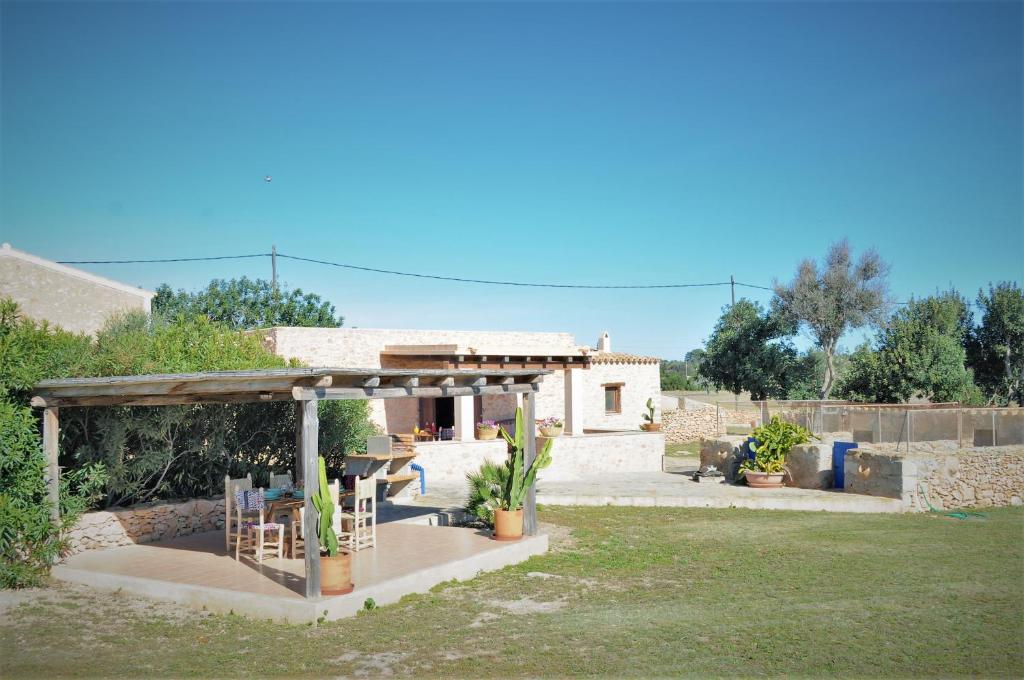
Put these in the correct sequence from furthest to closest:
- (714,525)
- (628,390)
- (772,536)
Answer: (628,390), (714,525), (772,536)

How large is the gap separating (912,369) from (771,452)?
15.7 m

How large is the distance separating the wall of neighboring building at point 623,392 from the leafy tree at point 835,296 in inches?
409

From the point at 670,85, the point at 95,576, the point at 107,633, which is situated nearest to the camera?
the point at 107,633

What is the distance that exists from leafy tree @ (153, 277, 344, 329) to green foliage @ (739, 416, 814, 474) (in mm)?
29626

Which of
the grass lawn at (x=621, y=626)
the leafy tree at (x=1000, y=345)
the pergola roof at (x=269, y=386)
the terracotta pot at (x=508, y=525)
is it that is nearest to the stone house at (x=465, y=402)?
the terracotta pot at (x=508, y=525)

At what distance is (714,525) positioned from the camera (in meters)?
13.7

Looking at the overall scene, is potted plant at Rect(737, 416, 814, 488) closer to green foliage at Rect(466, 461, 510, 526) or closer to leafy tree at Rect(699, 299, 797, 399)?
green foliage at Rect(466, 461, 510, 526)

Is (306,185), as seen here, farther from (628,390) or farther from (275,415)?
(275,415)

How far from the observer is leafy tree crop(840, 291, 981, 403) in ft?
98.6

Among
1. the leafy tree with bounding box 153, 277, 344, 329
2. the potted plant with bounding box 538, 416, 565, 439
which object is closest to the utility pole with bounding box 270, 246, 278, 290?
the leafy tree with bounding box 153, 277, 344, 329

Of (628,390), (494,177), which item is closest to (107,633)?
(628,390)

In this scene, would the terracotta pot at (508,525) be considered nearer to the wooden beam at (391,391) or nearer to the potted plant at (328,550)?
the wooden beam at (391,391)

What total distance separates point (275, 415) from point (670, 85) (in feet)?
40.9

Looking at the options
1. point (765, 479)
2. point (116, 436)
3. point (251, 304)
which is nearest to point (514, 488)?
point (116, 436)
